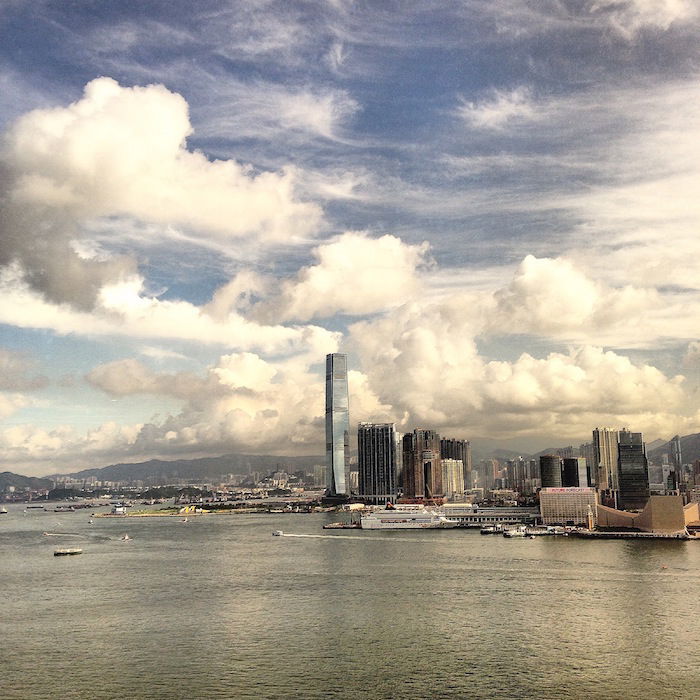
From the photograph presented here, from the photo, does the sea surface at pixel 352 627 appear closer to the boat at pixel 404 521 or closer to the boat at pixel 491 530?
the boat at pixel 491 530

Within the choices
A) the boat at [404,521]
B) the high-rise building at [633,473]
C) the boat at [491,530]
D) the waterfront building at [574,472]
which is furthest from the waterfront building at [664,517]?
the waterfront building at [574,472]

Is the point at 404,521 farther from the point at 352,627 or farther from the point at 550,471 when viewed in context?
the point at 352,627

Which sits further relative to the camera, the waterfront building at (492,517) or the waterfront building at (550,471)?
the waterfront building at (550,471)

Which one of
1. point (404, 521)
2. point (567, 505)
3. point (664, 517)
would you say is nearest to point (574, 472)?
point (567, 505)

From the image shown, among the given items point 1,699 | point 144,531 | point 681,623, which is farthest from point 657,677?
point 144,531

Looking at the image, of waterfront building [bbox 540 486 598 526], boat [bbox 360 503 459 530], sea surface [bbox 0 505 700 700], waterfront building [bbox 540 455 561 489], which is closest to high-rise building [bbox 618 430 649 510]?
waterfront building [bbox 540 455 561 489]

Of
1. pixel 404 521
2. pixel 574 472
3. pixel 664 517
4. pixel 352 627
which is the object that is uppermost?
pixel 574 472
